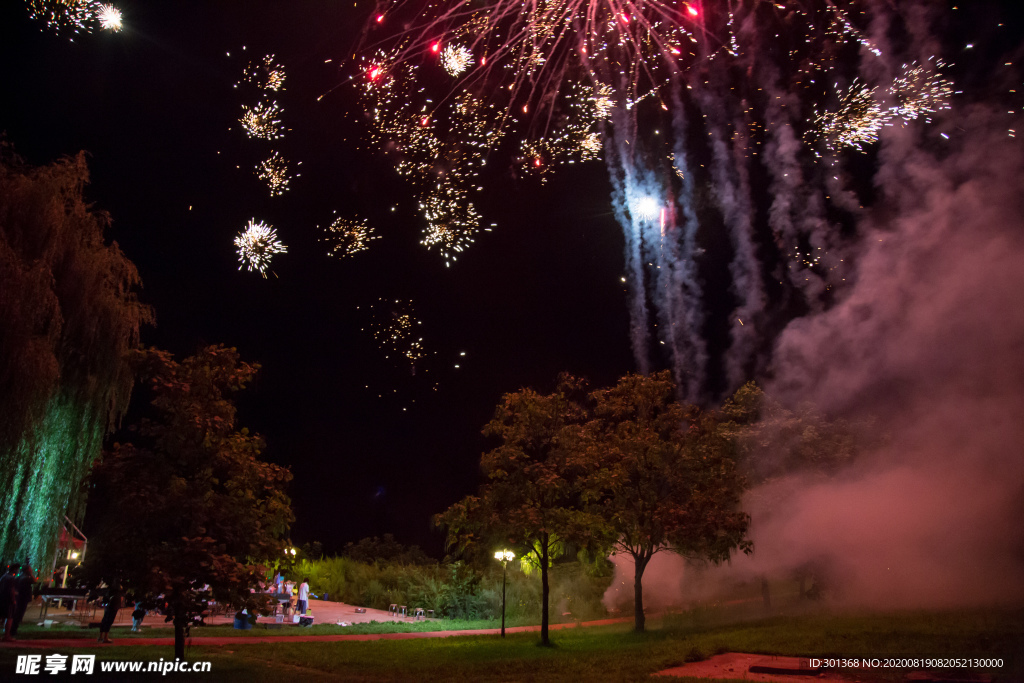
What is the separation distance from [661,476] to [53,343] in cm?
1516

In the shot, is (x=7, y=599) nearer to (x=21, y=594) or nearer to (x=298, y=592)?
(x=21, y=594)

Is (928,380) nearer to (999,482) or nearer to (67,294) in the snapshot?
(999,482)

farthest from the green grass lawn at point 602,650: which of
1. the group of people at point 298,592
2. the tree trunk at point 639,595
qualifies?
the group of people at point 298,592

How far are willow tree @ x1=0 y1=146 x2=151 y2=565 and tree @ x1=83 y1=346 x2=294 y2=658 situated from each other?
2.33m

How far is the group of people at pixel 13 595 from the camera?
11672 millimetres

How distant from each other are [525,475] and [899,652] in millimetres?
7601

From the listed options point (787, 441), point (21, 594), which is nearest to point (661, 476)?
point (787, 441)

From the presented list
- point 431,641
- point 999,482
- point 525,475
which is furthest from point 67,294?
point 999,482

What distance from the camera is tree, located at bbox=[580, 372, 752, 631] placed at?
57.0ft

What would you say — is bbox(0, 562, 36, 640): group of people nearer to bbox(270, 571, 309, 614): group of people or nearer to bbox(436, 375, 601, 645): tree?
bbox(270, 571, 309, 614): group of people

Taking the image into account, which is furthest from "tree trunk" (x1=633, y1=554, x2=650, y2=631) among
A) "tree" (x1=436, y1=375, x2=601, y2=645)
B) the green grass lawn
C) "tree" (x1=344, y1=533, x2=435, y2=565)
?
"tree" (x1=344, y1=533, x2=435, y2=565)

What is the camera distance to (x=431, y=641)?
15.3 meters

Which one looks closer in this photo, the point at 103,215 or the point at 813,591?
the point at 103,215

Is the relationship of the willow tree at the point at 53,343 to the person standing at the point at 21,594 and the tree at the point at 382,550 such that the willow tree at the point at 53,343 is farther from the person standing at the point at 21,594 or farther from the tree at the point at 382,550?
the tree at the point at 382,550
